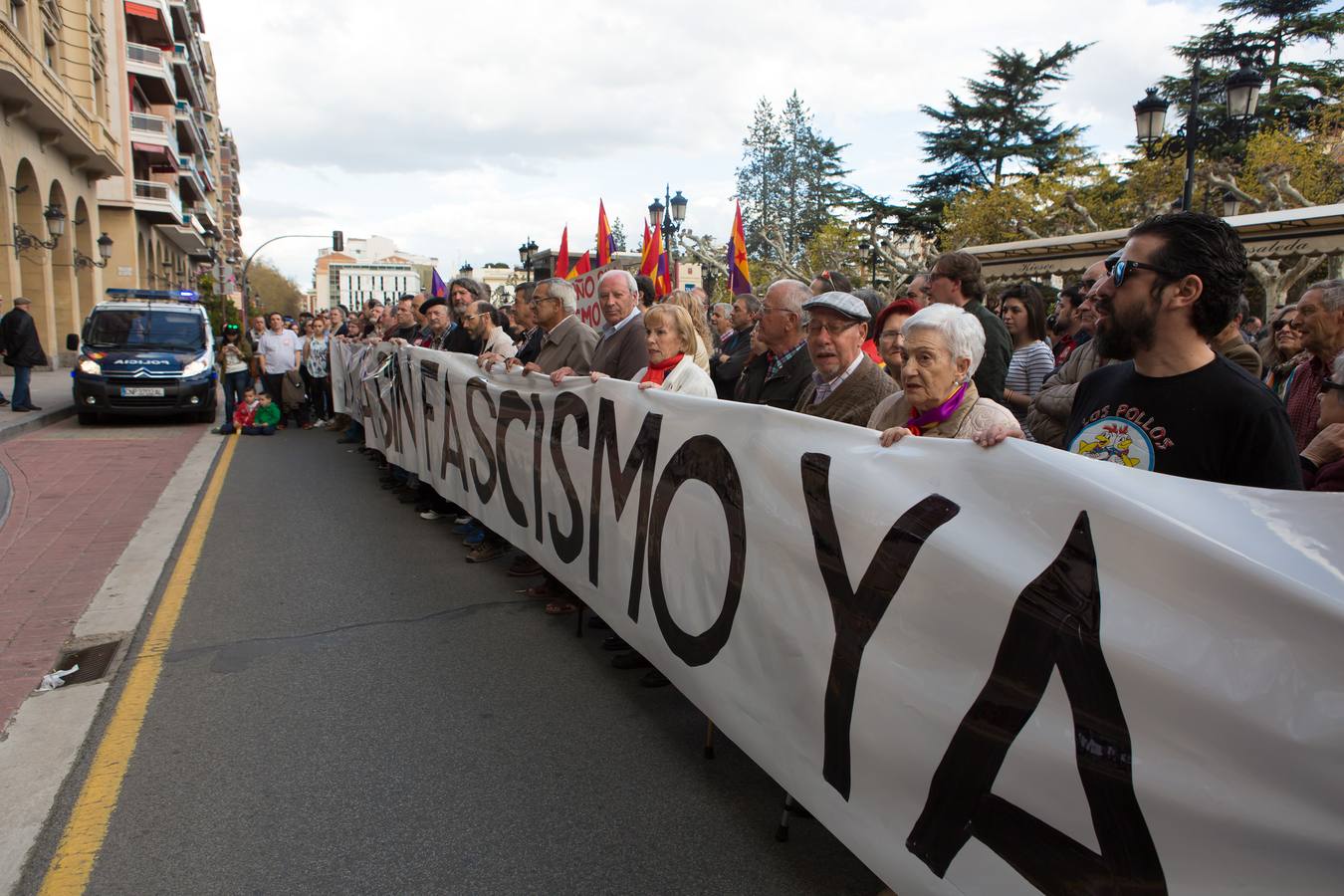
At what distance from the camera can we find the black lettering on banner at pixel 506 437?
18.2 feet

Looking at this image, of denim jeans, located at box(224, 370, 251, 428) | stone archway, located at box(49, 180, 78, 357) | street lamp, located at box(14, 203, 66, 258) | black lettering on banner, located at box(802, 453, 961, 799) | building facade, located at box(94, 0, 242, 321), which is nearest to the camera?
black lettering on banner, located at box(802, 453, 961, 799)

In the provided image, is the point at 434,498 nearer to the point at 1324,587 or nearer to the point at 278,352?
the point at 1324,587

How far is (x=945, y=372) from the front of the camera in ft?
9.67

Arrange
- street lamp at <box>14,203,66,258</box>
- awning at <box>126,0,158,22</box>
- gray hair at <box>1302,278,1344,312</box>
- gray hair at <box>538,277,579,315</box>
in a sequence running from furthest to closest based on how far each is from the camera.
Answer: awning at <box>126,0,158,22</box>
street lamp at <box>14,203,66,258</box>
gray hair at <box>538,277,579,315</box>
gray hair at <box>1302,278,1344,312</box>

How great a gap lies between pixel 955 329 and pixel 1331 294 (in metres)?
2.11

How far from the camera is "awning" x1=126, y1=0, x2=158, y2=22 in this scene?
42062 millimetres

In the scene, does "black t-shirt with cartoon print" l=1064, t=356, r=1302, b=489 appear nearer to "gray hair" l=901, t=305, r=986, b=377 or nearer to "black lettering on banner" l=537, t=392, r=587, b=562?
"gray hair" l=901, t=305, r=986, b=377

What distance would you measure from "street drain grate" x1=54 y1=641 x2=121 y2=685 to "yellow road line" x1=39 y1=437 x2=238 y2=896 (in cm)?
14

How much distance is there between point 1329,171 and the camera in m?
22.4

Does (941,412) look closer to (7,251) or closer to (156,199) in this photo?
(7,251)

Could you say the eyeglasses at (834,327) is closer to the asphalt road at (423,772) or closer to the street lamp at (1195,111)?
the asphalt road at (423,772)

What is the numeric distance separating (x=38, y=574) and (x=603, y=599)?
396cm

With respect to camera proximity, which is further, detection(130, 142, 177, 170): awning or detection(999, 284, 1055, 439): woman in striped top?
detection(130, 142, 177, 170): awning

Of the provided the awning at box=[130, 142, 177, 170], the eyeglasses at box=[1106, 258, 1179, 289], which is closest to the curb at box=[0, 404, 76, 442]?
the eyeglasses at box=[1106, 258, 1179, 289]
